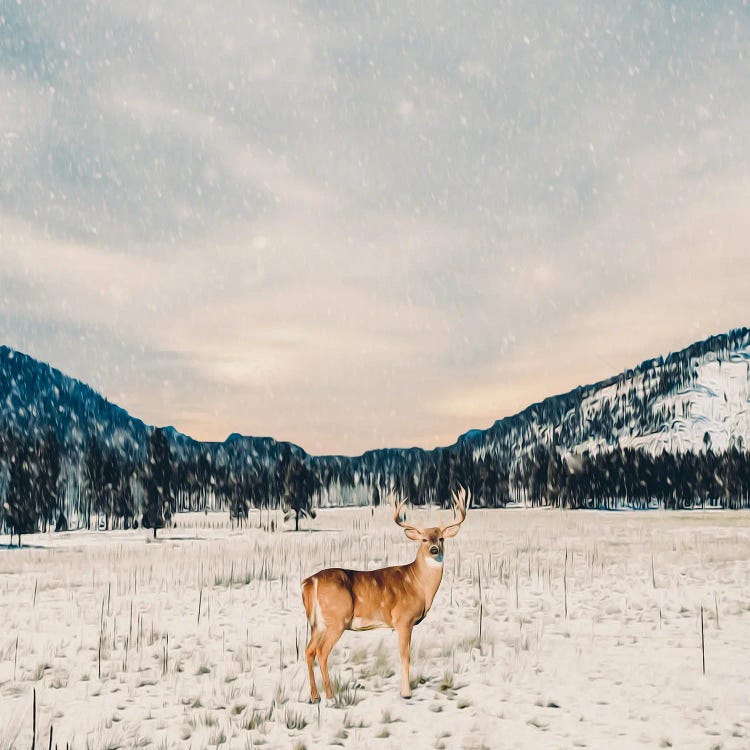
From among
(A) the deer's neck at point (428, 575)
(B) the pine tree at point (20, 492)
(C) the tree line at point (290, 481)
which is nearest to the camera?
(A) the deer's neck at point (428, 575)

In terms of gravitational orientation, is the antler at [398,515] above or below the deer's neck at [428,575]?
above

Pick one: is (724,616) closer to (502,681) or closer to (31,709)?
(502,681)

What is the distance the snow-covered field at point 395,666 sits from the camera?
7621 millimetres

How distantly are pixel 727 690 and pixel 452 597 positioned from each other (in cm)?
821

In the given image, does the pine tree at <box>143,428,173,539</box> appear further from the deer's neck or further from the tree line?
the deer's neck

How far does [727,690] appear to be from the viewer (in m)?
8.89

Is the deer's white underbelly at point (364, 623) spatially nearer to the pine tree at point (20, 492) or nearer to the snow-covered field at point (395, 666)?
the snow-covered field at point (395, 666)

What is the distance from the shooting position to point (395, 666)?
33.8ft

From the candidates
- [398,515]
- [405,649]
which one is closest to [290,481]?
[398,515]

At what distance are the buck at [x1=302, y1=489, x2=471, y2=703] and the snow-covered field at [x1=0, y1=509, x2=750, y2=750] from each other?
2.49 feet

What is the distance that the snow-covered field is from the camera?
762cm

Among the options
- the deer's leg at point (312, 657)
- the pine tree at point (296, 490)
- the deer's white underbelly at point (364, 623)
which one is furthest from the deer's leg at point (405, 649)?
the pine tree at point (296, 490)

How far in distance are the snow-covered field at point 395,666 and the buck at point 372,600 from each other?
759mm

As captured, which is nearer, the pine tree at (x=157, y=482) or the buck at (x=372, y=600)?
the buck at (x=372, y=600)
